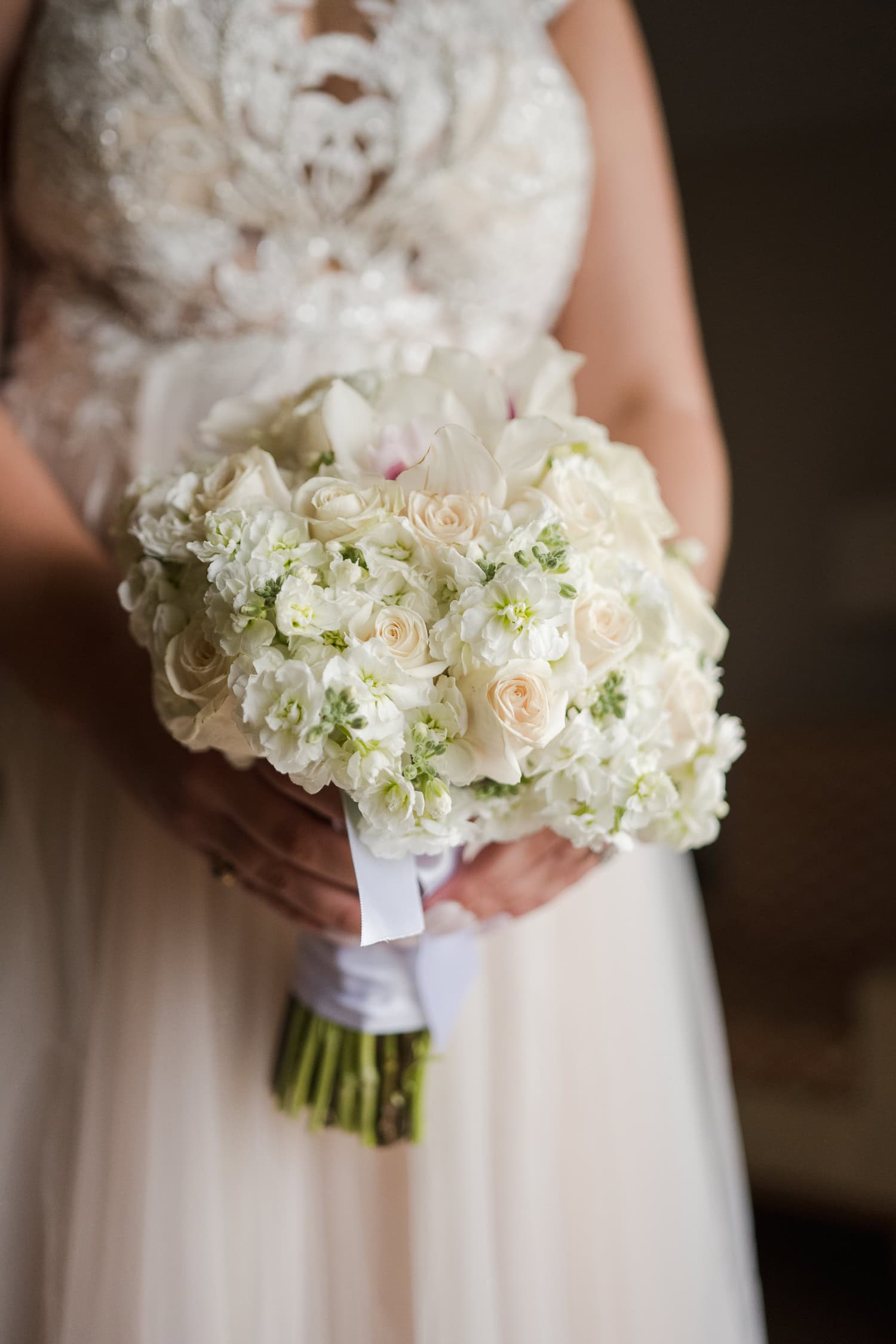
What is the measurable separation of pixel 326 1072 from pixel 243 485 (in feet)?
1.42

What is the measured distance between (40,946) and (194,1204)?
21cm

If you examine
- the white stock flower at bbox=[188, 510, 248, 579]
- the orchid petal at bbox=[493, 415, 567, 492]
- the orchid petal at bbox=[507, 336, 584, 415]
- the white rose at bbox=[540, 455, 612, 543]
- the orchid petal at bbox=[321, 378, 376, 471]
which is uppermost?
the orchid petal at bbox=[507, 336, 584, 415]

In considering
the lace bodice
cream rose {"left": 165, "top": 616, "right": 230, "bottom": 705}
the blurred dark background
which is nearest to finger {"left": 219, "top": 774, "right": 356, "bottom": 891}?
cream rose {"left": 165, "top": 616, "right": 230, "bottom": 705}

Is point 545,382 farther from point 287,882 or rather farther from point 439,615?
point 287,882

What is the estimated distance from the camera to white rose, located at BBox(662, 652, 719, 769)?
563 mm

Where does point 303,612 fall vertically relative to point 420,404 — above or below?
below

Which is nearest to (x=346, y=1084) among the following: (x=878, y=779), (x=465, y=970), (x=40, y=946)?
(x=465, y=970)

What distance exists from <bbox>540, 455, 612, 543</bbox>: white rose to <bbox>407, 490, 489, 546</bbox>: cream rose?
50 mm

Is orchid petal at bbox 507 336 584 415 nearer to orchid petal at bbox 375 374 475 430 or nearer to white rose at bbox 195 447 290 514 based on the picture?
orchid petal at bbox 375 374 475 430

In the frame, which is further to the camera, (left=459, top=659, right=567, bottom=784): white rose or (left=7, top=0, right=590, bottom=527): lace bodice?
(left=7, top=0, right=590, bottom=527): lace bodice

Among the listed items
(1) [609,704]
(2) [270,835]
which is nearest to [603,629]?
(1) [609,704]

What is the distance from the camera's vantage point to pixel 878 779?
295 centimetres

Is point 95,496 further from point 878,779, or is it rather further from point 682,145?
point 682,145

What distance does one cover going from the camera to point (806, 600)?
3.85 m
